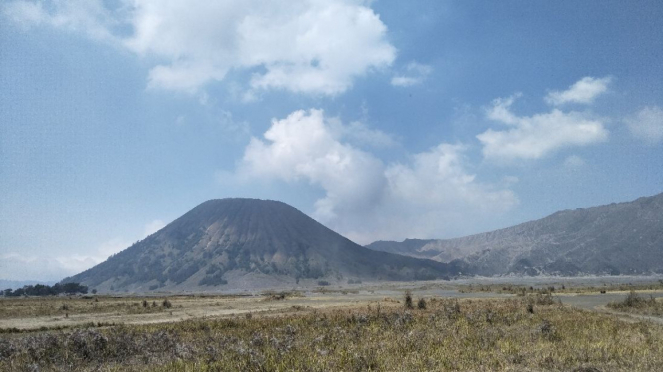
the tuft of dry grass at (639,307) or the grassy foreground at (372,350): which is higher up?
the grassy foreground at (372,350)

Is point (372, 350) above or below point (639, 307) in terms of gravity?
above

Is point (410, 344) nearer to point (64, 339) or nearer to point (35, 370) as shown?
point (35, 370)

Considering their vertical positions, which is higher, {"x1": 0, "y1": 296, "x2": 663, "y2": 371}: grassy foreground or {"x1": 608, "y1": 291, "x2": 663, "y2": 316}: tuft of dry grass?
{"x1": 0, "y1": 296, "x2": 663, "y2": 371}: grassy foreground

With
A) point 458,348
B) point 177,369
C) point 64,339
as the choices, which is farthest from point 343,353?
point 64,339

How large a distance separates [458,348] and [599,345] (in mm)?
5436

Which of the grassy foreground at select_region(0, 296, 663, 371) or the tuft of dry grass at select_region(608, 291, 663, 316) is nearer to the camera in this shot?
the grassy foreground at select_region(0, 296, 663, 371)

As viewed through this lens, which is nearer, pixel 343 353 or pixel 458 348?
pixel 343 353

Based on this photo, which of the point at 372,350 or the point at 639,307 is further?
the point at 639,307

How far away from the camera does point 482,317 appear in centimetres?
2567

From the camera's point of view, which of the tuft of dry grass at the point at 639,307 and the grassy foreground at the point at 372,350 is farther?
the tuft of dry grass at the point at 639,307

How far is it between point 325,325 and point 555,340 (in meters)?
12.8

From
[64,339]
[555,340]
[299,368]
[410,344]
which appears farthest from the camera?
[64,339]

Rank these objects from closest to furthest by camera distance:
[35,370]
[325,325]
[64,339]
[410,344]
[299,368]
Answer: [299,368] < [35,370] < [410,344] < [64,339] < [325,325]

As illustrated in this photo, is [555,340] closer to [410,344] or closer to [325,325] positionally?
[410,344]
